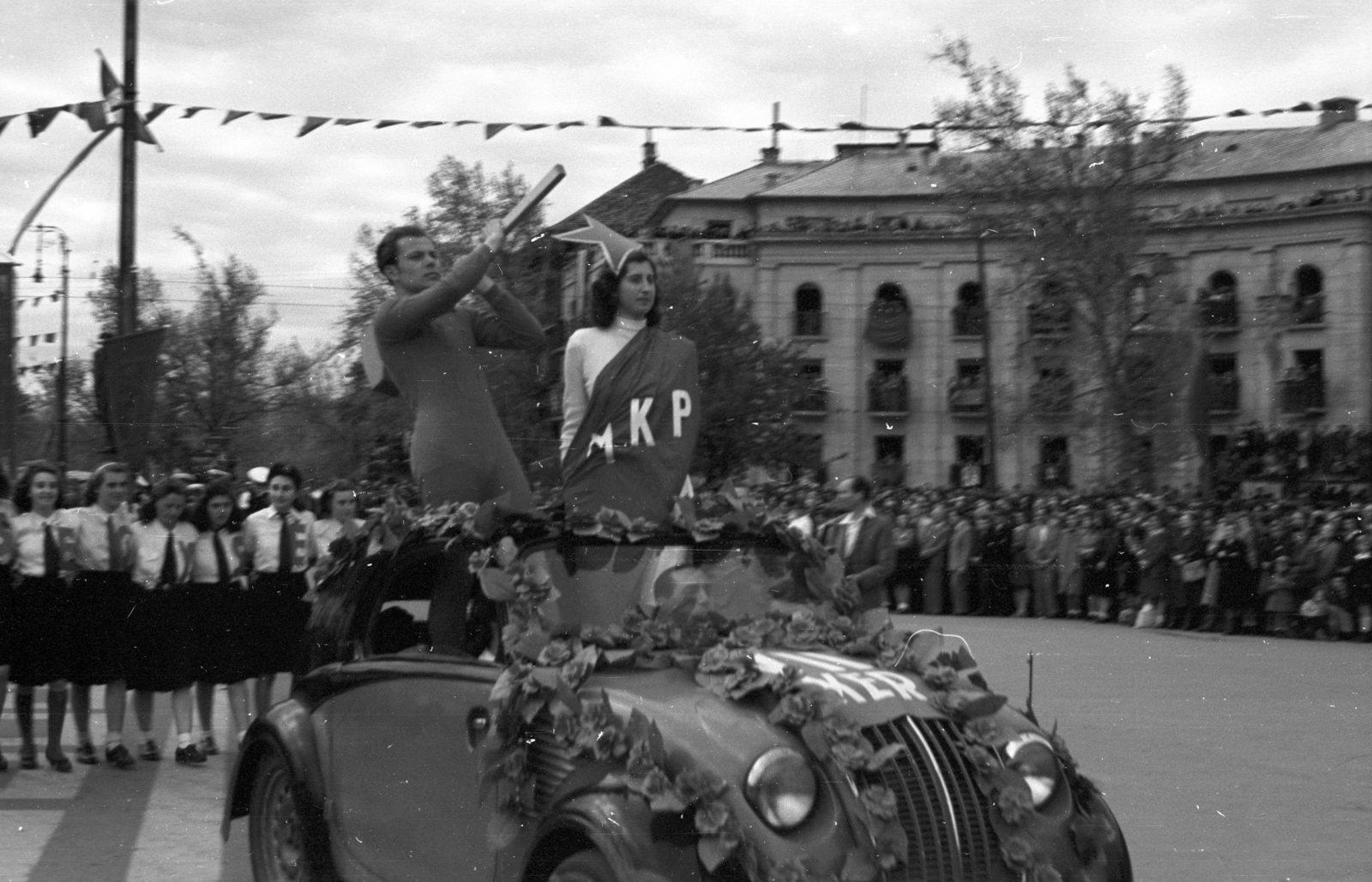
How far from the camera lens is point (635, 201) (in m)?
7.61

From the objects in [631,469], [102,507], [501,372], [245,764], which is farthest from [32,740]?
[631,469]

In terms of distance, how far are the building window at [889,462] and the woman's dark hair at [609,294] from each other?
4780 mm

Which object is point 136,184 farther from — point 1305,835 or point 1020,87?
→ point 1305,835

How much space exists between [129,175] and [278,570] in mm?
2509

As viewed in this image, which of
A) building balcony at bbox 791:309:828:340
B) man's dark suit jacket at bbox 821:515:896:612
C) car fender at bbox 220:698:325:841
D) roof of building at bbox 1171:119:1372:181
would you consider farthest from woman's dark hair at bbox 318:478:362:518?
roof of building at bbox 1171:119:1372:181

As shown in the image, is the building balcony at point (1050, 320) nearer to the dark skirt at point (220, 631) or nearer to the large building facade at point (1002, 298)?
the large building facade at point (1002, 298)

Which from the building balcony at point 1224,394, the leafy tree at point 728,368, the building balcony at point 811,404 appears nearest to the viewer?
the leafy tree at point 728,368

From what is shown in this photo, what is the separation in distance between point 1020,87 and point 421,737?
23.3ft

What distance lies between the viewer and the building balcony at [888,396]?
9.68 m

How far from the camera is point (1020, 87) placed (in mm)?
10672

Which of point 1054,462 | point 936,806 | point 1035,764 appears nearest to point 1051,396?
point 1054,462

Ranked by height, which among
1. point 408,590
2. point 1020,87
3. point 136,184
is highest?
point 1020,87

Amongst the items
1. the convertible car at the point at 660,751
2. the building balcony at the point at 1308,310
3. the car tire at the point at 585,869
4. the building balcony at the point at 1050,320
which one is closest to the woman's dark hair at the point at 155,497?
the convertible car at the point at 660,751

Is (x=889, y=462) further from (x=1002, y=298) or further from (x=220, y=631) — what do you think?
(x=220, y=631)
